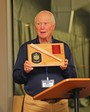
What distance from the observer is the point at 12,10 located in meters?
2.97

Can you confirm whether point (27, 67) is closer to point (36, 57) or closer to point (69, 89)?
point (36, 57)

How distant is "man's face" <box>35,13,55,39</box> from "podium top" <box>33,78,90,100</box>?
0.59 meters

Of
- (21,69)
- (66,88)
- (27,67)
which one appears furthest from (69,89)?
(21,69)

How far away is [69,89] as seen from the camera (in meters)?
1.39

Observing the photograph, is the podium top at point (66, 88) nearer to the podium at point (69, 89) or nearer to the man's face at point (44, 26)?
the podium at point (69, 89)

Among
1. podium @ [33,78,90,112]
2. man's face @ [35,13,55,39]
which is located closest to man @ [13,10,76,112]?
man's face @ [35,13,55,39]

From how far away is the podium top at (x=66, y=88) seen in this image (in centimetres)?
125

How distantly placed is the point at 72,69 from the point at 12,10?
54.9 inches

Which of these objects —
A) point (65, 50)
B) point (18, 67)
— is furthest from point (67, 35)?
point (18, 67)

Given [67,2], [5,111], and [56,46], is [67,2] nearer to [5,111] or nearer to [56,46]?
[56,46]

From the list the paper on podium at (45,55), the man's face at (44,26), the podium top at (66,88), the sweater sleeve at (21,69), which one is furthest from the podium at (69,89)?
the man's face at (44,26)

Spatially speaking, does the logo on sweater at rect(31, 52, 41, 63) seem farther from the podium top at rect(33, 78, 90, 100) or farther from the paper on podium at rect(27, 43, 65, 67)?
the podium top at rect(33, 78, 90, 100)

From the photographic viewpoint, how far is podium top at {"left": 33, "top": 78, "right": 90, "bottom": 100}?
1248 mm

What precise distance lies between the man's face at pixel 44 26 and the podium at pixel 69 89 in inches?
23.3
